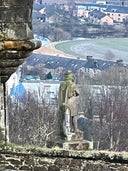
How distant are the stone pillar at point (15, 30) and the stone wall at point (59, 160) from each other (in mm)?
1134

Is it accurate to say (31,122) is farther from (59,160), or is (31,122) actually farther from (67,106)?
(59,160)

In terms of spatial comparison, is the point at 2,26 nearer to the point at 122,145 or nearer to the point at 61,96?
the point at 61,96

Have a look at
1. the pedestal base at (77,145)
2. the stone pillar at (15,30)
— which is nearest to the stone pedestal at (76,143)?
the pedestal base at (77,145)

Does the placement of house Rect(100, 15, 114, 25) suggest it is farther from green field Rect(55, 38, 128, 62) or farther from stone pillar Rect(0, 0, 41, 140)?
stone pillar Rect(0, 0, 41, 140)

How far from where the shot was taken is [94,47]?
9381 centimetres

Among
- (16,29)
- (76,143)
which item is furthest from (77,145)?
(16,29)

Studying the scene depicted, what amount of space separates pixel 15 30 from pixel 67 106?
2699 millimetres

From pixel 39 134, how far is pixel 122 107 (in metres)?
9.03

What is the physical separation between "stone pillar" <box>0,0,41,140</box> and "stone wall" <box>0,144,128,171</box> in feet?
3.72

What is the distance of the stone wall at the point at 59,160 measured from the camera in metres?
6.90

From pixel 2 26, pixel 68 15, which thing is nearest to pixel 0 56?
pixel 2 26

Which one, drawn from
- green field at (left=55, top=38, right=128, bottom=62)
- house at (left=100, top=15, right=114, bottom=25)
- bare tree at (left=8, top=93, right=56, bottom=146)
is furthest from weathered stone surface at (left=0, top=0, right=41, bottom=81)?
house at (left=100, top=15, right=114, bottom=25)

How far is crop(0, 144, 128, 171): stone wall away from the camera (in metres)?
6.90

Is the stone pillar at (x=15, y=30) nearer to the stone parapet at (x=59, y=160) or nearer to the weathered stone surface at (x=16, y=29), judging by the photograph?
the weathered stone surface at (x=16, y=29)
